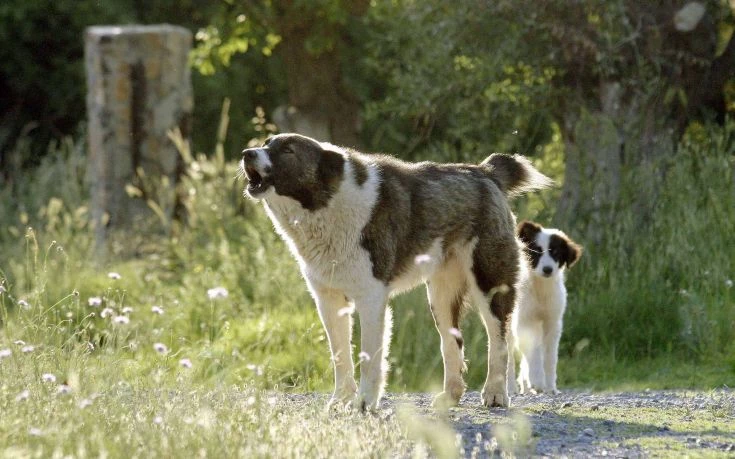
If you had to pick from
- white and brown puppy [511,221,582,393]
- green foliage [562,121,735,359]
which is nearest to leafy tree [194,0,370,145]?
green foliage [562,121,735,359]

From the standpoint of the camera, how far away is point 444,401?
747 centimetres

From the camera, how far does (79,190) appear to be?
15.9 metres

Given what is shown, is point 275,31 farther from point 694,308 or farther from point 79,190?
point 694,308

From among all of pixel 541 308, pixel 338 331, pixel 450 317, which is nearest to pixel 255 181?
pixel 338 331

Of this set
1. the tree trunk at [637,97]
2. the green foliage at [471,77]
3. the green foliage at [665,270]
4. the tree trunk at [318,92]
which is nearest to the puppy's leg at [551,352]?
the green foliage at [665,270]

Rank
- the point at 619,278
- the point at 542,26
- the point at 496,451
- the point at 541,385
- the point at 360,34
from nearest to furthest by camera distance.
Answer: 1. the point at 496,451
2. the point at 541,385
3. the point at 619,278
4. the point at 542,26
5. the point at 360,34

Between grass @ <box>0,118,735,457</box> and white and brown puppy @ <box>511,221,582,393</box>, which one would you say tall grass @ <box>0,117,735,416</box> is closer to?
grass @ <box>0,118,735,457</box>

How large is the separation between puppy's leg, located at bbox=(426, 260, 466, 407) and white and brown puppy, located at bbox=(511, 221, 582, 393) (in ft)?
4.40

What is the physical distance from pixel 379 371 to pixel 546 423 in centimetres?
96

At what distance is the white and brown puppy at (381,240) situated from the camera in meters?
7.00

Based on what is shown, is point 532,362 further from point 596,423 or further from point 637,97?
point 637,97

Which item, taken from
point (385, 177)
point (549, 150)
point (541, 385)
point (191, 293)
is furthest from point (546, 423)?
point (549, 150)

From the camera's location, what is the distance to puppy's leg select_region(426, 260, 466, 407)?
760cm

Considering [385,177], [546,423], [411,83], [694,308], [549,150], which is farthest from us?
[549,150]
